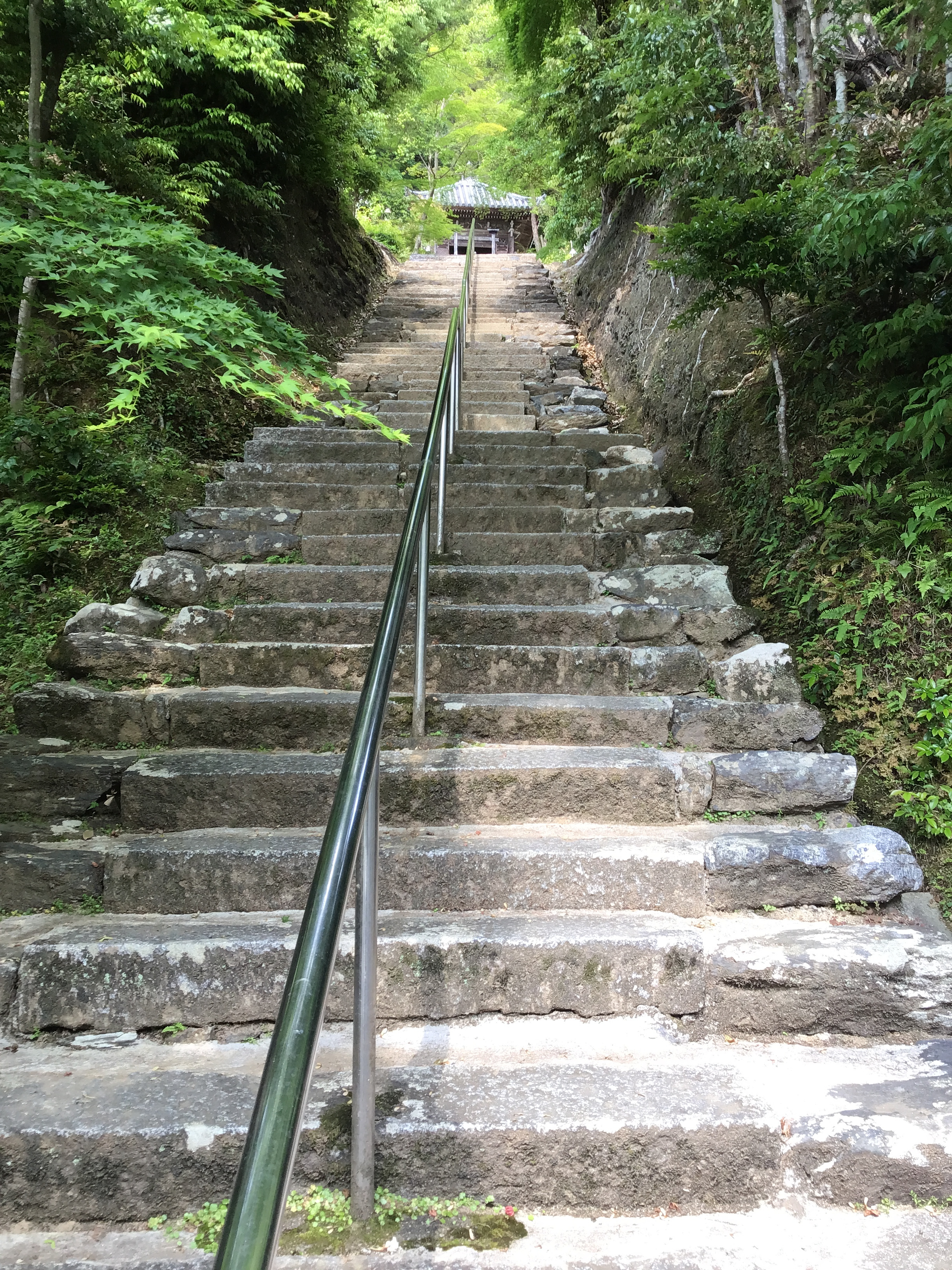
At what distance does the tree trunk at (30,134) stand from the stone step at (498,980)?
8.93 ft

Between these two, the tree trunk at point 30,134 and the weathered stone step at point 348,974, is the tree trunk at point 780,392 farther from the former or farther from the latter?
the tree trunk at point 30,134

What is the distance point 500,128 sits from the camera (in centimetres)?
1315

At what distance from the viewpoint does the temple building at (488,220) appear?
18969 mm

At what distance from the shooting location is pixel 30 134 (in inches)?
137

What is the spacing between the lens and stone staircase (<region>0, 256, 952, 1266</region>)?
1533 millimetres

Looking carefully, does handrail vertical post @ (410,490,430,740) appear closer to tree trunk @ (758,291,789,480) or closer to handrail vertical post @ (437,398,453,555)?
handrail vertical post @ (437,398,453,555)

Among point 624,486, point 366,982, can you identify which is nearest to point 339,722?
point 366,982

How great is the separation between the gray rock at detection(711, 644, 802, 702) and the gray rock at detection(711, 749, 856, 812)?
341mm

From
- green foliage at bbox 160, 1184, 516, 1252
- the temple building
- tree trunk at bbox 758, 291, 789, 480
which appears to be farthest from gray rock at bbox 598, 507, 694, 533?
the temple building

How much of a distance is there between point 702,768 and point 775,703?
19.4 inches

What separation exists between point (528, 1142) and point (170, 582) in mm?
2608

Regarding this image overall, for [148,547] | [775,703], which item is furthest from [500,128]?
[775,703]

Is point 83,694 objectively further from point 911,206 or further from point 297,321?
point 297,321

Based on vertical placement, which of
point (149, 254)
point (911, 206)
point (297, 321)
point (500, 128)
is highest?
point (500, 128)
